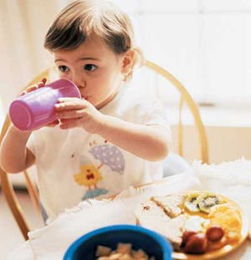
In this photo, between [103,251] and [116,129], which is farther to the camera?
[116,129]

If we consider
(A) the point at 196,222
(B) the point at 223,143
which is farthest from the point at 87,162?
(B) the point at 223,143

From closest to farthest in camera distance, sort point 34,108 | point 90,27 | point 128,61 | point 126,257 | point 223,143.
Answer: point 126,257 → point 34,108 → point 90,27 → point 128,61 → point 223,143

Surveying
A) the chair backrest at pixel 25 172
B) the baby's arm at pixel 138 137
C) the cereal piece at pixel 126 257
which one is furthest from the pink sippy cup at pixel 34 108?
the chair backrest at pixel 25 172

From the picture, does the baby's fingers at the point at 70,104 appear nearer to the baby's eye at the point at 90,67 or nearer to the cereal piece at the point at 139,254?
the baby's eye at the point at 90,67

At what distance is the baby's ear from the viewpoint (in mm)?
1066

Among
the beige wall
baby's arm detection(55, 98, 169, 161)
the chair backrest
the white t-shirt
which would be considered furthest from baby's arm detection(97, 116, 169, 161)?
the beige wall

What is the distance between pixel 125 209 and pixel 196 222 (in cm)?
15

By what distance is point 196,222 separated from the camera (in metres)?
0.75

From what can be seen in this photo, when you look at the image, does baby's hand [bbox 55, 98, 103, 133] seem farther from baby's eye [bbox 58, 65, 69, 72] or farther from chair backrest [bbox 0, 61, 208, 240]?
chair backrest [bbox 0, 61, 208, 240]

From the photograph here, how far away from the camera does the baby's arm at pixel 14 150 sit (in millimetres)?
1014

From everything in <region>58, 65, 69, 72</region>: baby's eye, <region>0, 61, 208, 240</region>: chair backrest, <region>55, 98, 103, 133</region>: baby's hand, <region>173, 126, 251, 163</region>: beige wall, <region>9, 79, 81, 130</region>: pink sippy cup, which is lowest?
<region>173, 126, 251, 163</region>: beige wall

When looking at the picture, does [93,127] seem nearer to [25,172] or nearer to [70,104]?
[70,104]

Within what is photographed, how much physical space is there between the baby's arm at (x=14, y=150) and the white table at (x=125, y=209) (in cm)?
23

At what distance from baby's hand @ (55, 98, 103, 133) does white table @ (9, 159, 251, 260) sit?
0.47ft
